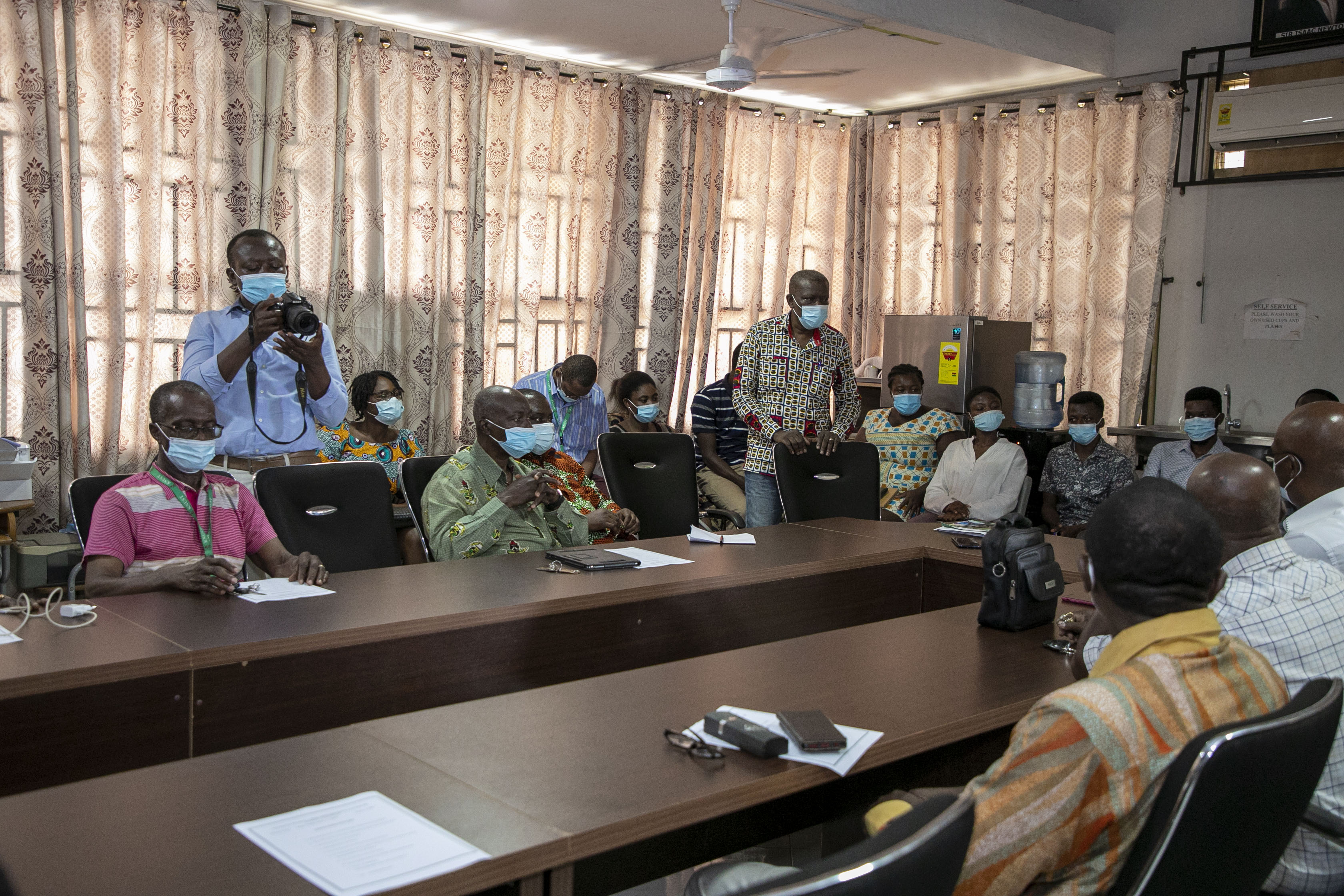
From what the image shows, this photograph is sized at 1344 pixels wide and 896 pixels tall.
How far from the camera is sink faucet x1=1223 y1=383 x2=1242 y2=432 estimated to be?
5.91 m

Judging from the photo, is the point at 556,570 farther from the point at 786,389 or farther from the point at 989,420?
the point at 989,420

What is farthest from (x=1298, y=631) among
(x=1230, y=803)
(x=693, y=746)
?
(x=693, y=746)

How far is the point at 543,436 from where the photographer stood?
3295 millimetres

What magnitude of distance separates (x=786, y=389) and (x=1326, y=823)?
3.09 meters

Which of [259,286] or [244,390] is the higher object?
[259,286]

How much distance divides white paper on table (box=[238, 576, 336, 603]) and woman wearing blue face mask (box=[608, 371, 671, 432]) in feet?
9.76

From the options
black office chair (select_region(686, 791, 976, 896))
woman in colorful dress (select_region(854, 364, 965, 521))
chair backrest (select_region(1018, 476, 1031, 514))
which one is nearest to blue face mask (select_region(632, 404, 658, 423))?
woman in colorful dress (select_region(854, 364, 965, 521))

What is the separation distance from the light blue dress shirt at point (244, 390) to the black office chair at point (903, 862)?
2870 mm

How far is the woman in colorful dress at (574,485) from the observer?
3324 mm

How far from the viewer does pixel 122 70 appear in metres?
4.60

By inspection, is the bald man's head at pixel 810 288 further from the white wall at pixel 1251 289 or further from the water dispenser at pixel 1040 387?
the white wall at pixel 1251 289

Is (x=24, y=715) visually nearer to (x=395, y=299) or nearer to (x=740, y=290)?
(x=395, y=299)

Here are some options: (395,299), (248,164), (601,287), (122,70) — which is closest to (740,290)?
(601,287)

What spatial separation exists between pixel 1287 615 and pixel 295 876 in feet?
4.87
